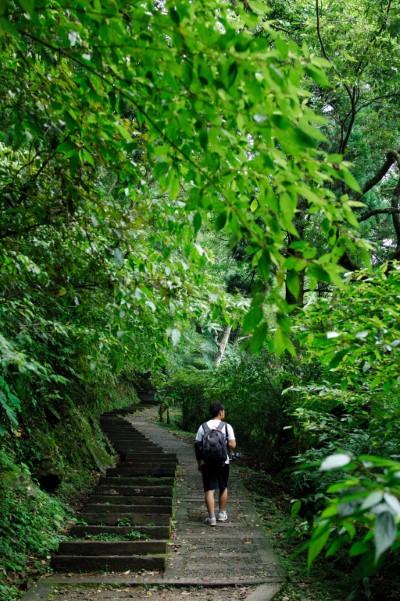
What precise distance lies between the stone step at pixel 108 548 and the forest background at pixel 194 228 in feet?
1.19

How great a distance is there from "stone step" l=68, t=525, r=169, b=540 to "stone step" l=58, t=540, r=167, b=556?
551mm

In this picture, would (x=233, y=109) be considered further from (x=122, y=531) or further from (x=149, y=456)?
(x=149, y=456)

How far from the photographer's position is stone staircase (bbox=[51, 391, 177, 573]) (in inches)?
195

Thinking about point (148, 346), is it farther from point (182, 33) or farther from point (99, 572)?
point (182, 33)

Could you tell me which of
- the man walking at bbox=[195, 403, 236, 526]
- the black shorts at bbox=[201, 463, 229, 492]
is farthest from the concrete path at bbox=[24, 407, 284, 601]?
the black shorts at bbox=[201, 463, 229, 492]

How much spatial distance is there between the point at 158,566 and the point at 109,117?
4.35 m

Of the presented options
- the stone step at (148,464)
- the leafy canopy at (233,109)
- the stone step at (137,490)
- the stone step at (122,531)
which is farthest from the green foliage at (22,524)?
the leafy canopy at (233,109)

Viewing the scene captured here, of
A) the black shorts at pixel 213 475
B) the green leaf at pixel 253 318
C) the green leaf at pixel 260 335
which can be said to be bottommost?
the black shorts at pixel 213 475

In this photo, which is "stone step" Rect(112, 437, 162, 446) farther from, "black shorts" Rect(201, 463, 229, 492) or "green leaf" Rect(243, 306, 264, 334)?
"green leaf" Rect(243, 306, 264, 334)

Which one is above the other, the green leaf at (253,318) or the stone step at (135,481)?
the green leaf at (253,318)

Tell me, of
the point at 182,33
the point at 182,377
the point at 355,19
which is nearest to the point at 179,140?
the point at 182,33

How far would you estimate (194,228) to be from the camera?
2369 mm

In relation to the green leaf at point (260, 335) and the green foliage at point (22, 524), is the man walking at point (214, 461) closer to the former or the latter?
the green foliage at point (22, 524)

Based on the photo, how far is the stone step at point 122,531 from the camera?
5.76 metres
